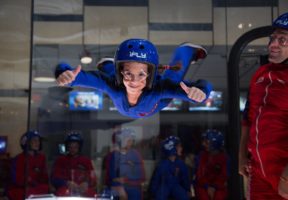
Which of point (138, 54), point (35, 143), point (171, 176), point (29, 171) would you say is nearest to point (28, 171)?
point (29, 171)

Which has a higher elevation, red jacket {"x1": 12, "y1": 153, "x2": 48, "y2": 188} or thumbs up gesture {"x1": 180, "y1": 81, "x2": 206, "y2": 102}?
thumbs up gesture {"x1": 180, "y1": 81, "x2": 206, "y2": 102}

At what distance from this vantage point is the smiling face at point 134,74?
2516 millimetres

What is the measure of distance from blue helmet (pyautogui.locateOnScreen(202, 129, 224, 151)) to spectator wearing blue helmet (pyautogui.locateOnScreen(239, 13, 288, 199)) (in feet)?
9.30

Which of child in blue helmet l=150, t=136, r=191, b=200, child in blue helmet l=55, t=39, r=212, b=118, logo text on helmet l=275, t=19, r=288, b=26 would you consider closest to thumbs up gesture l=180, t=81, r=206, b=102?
child in blue helmet l=55, t=39, r=212, b=118

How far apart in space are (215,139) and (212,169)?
13.9 inches

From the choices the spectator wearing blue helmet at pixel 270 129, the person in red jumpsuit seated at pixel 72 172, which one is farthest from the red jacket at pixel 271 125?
the person in red jumpsuit seated at pixel 72 172

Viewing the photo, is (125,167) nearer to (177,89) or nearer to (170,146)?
(170,146)

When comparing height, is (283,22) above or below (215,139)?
above

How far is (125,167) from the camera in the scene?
17.3 feet

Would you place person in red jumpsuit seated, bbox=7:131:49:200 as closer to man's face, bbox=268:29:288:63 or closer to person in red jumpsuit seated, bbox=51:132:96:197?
person in red jumpsuit seated, bbox=51:132:96:197

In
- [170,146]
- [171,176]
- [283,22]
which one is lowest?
[171,176]

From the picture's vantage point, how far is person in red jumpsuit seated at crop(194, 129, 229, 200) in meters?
4.74

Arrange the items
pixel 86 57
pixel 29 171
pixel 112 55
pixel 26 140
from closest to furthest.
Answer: pixel 26 140 < pixel 29 171 < pixel 112 55 < pixel 86 57

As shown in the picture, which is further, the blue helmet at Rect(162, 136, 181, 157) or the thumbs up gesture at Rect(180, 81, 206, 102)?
the blue helmet at Rect(162, 136, 181, 157)
